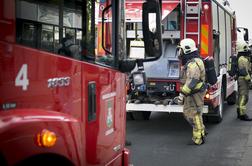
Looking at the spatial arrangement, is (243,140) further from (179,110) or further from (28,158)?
(28,158)

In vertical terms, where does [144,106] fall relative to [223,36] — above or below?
below

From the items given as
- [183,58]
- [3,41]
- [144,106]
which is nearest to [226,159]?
[183,58]

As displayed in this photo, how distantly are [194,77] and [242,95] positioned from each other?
3346 millimetres

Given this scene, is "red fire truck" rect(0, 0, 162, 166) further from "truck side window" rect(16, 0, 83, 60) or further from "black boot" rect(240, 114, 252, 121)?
"black boot" rect(240, 114, 252, 121)

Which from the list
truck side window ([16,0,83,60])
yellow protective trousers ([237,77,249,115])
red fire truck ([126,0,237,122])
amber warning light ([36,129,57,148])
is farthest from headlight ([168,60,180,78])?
amber warning light ([36,129,57,148])

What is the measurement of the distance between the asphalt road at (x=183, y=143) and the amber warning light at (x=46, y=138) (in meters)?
4.44

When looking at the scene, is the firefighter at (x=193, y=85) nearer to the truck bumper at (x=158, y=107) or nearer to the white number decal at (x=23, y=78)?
the truck bumper at (x=158, y=107)

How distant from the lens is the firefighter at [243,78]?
1116 centimetres

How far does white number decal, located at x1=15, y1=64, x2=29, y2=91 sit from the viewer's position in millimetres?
2664

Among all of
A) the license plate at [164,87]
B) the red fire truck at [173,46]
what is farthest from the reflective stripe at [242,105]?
the license plate at [164,87]

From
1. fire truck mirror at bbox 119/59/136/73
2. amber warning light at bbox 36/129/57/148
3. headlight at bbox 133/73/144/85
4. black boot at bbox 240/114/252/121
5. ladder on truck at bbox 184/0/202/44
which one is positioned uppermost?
ladder on truck at bbox 184/0/202/44

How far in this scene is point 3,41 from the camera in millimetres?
2592

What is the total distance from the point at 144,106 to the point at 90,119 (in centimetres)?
634

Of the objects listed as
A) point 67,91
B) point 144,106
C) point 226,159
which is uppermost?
point 67,91
